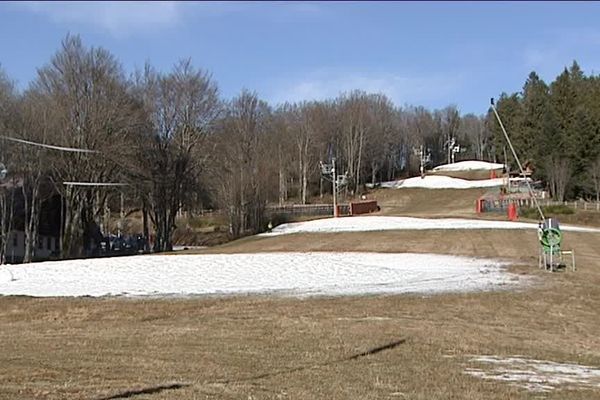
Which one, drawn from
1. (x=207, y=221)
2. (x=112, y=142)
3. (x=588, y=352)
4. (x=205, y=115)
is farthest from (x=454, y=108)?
(x=588, y=352)

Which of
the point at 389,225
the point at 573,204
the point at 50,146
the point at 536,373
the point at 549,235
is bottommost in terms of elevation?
the point at 536,373

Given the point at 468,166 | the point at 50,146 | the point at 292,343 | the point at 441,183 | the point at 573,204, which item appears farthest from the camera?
the point at 468,166

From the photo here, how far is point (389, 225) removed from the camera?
227ft

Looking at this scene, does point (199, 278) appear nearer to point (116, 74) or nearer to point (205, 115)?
point (116, 74)

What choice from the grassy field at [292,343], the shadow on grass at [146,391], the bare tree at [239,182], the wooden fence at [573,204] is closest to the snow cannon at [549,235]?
the grassy field at [292,343]

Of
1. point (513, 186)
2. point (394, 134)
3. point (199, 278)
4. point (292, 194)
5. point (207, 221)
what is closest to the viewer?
point (199, 278)

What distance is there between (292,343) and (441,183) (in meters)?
121

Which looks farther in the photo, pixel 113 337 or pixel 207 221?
pixel 207 221

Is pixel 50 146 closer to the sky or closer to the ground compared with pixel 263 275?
closer to the sky

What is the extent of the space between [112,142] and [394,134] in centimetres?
10105

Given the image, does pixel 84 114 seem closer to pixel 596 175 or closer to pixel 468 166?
pixel 596 175

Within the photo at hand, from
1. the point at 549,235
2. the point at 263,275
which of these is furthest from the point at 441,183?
the point at 263,275

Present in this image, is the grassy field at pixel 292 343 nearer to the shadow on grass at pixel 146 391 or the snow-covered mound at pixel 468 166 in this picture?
the shadow on grass at pixel 146 391

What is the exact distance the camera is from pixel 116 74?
198 feet
